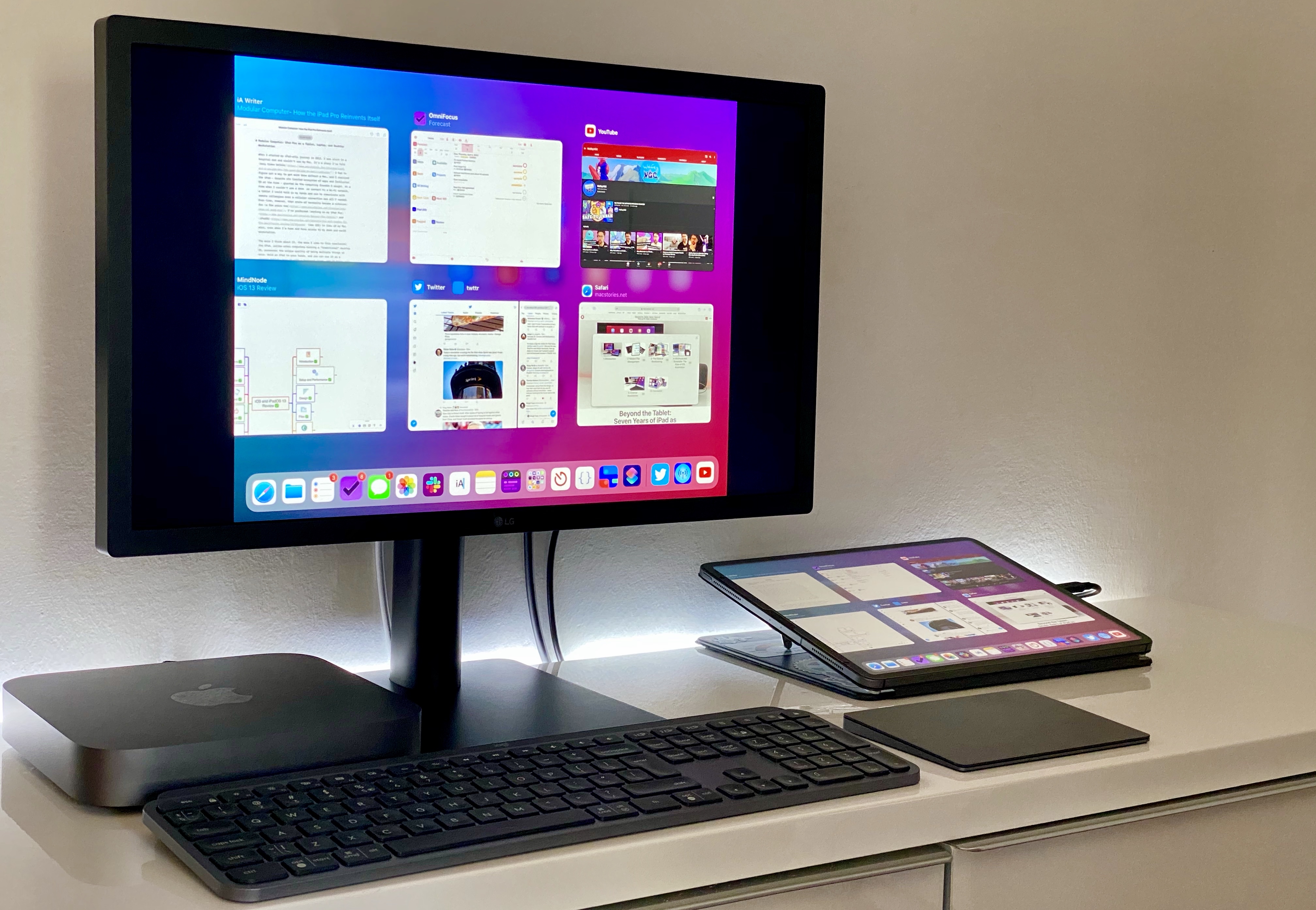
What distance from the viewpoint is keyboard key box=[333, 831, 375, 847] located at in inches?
27.2

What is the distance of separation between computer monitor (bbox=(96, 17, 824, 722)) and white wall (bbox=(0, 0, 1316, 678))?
112 mm

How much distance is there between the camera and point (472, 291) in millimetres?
1007

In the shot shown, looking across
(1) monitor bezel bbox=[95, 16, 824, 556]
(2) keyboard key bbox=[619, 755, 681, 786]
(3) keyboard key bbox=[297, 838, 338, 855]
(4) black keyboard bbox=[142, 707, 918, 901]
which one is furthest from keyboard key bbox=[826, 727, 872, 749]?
(3) keyboard key bbox=[297, 838, 338, 855]

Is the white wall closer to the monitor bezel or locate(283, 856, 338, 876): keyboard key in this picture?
the monitor bezel

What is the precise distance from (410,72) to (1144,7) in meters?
1.02

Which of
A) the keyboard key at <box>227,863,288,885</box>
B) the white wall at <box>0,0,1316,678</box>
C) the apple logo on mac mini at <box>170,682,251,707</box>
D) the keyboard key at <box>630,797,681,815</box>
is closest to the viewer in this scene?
the keyboard key at <box>227,863,288,885</box>

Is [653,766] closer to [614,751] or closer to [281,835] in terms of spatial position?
[614,751]

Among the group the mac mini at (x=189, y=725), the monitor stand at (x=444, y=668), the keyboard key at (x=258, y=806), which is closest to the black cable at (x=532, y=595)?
the monitor stand at (x=444, y=668)

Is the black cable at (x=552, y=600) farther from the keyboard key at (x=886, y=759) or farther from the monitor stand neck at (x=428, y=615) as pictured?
the keyboard key at (x=886, y=759)

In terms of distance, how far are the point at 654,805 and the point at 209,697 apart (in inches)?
13.2

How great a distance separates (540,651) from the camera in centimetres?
125

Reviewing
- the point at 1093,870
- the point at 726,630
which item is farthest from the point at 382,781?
the point at 726,630

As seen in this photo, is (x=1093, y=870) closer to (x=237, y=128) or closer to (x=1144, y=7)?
(x=237, y=128)

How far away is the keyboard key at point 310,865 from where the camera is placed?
0.66 m
